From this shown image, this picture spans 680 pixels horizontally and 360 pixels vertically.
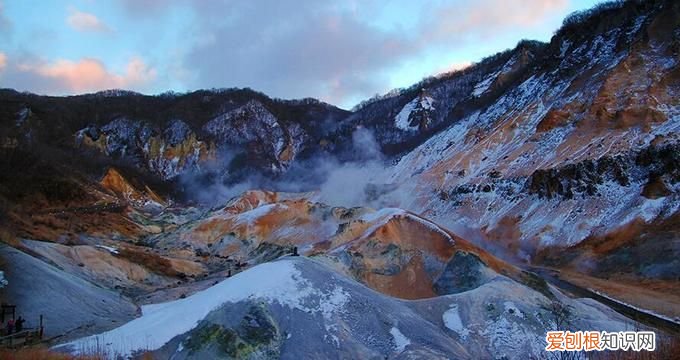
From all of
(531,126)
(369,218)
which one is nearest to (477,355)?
(369,218)

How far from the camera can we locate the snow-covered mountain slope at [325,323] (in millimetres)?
18516

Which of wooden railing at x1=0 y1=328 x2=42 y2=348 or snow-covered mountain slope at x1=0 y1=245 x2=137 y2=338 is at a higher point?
snow-covered mountain slope at x1=0 y1=245 x2=137 y2=338

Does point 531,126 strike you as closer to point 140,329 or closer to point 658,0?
point 658,0

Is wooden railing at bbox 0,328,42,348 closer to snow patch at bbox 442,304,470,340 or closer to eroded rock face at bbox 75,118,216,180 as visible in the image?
snow patch at bbox 442,304,470,340

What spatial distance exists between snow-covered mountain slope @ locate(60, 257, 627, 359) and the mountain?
73 millimetres

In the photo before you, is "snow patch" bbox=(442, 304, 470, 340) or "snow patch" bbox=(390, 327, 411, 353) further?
"snow patch" bbox=(442, 304, 470, 340)

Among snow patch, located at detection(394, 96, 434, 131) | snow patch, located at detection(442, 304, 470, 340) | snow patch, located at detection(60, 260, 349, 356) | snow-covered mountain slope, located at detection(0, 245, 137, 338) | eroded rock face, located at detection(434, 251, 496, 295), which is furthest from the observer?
snow patch, located at detection(394, 96, 434, 131)

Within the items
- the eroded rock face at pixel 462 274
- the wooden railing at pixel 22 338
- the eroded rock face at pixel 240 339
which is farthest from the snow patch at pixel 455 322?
the wooden railing at pixel 22 338

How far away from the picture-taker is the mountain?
20531mm

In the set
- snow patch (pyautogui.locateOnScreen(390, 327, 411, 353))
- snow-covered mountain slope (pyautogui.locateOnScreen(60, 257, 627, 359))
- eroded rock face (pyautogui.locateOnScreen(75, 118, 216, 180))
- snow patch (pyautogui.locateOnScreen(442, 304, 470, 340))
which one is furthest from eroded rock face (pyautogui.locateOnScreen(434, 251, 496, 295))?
eroded rock face (pyautogui.locateOnScreen(75, 118, 216, 180))

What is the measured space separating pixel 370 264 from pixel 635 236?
70.2 feet

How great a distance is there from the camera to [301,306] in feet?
67.1

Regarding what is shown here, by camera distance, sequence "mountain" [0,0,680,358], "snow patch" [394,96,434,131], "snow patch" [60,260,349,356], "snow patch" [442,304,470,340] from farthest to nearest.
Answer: "snow patch" [394,96,434,131] → "snow patch" [442,304,470,340] → "mountain" [0,0,680,358] → "snow patch" [60,260,349,356]

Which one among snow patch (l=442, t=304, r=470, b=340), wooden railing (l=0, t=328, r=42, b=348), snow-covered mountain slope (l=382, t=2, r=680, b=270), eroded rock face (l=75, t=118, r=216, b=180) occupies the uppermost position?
eroded rock face (l=75, t=118, r=216, b=180)
